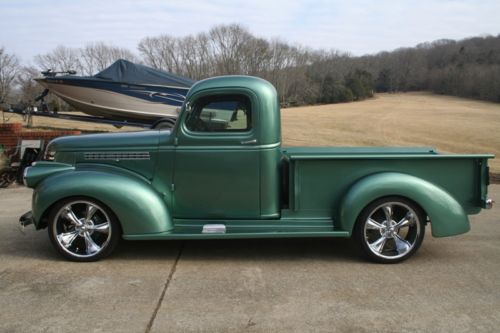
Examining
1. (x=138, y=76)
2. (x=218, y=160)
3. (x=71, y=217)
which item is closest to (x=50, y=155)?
(x=71, y=217)

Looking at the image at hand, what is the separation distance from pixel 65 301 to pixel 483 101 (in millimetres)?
67736

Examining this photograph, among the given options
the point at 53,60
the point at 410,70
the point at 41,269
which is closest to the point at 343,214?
the point at 41,269

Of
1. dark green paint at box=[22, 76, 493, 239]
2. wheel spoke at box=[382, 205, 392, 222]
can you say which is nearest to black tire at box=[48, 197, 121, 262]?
dark green paint at box=[22, 76, 493, 239]

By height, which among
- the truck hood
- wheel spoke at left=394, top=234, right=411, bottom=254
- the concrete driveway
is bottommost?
the concrete driveway

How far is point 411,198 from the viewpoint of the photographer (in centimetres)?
465

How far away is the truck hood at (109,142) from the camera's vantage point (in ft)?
16.3

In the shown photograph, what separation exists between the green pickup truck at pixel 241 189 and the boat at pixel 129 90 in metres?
10.0

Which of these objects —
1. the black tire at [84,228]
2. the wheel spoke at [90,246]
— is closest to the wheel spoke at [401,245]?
the black tire at [84,228]

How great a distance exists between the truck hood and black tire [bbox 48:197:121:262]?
0.66 meters

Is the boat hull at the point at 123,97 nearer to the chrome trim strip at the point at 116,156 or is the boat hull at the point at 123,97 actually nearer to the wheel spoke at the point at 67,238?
the chrome trim strip at the point at 116,156

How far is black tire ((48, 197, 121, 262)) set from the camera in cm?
473

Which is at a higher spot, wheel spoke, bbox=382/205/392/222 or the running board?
wheel spoke, bbox=382/205/392/222

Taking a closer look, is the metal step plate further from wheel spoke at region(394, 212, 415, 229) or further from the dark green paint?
wheel spoke at region(394, 212, 415, 229)

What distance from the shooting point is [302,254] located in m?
5.08
